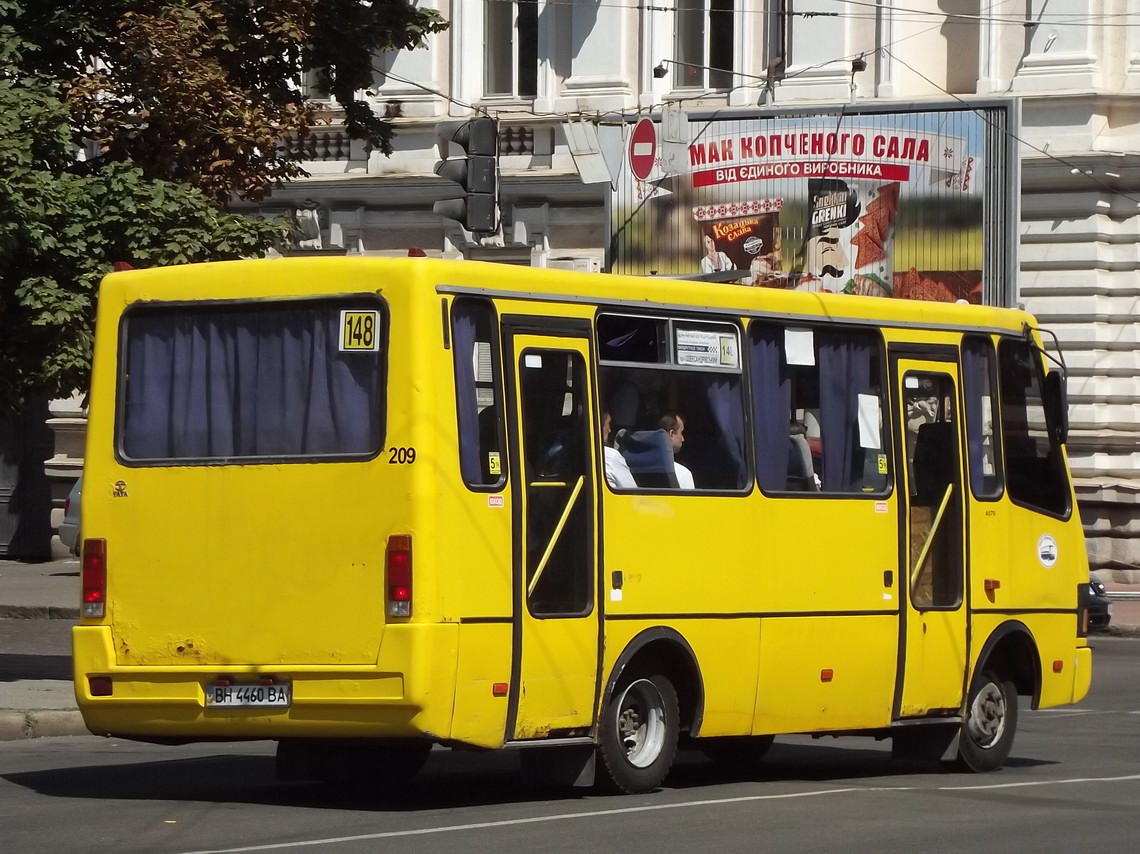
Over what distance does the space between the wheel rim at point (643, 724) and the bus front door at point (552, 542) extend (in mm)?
392

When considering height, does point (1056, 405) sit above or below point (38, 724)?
above

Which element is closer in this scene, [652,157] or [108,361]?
[108,361]

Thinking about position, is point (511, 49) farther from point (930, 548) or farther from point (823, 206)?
point (930, 548)

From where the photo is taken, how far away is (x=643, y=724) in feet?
37.3


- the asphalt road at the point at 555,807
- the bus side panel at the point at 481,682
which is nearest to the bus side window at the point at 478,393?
the bus side panel at the point at 481,682

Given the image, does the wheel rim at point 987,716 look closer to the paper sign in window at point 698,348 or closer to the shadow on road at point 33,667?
the paper sign in window at point 698,348

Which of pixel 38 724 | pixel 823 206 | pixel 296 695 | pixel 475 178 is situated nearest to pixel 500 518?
pixel 296 695

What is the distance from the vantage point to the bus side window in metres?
10.4

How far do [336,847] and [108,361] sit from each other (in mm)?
3236

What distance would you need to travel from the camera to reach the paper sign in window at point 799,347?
12281mm

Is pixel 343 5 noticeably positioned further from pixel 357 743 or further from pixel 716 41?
pixel 716 41

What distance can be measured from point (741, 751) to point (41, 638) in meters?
11.2

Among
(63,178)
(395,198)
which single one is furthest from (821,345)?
(395,198)

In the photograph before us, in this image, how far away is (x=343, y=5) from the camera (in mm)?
17547
